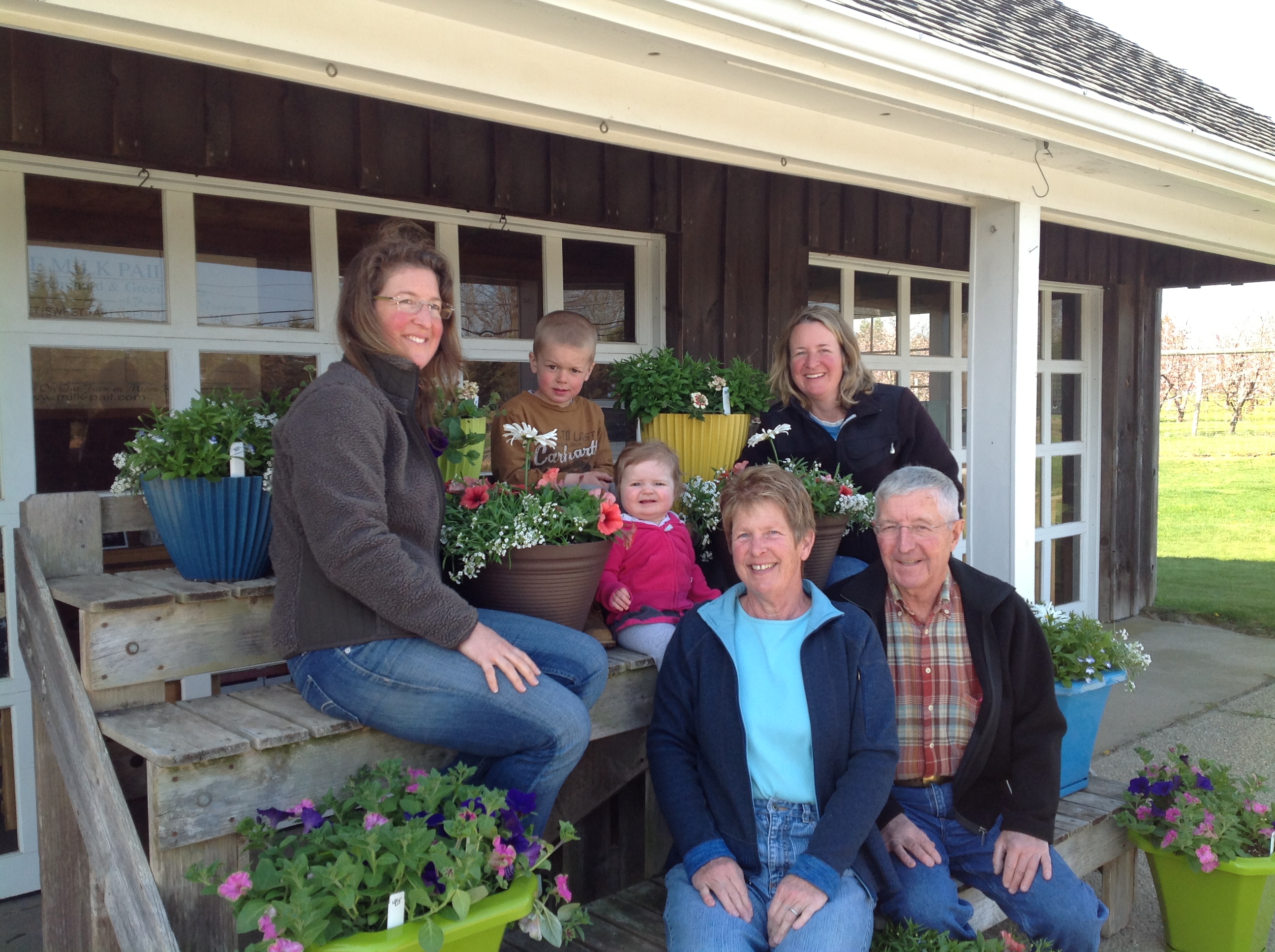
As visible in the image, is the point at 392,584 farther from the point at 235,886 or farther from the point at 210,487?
the point at 210,487

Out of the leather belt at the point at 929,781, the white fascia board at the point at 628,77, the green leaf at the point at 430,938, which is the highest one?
the white fascia board at the point at 628,77

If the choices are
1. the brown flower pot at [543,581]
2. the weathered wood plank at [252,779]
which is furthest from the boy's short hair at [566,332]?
the weathered wood plank at [252,779]

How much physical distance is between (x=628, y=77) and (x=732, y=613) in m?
1.37

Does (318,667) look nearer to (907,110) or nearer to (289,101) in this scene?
(289,101)

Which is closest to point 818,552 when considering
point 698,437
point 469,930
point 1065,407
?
point 698,437

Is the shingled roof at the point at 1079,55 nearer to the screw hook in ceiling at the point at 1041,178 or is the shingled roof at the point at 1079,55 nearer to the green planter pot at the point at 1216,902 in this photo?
the screw hook in ceiling at the point at 1041,178

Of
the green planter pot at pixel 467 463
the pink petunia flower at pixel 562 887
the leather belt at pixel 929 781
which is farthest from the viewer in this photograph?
the green planter pot at pixel 467 463

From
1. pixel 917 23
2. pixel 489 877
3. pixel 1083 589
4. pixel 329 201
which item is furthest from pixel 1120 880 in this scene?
pixel 1083 589

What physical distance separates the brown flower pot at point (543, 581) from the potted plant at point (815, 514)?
1.84ft

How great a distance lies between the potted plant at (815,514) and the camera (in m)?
2.58

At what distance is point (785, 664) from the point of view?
79.7 inches

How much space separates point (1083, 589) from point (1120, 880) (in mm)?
4081

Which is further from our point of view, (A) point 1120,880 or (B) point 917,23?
(A) point 1120,880

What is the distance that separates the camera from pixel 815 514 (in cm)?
258
